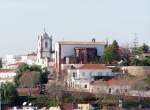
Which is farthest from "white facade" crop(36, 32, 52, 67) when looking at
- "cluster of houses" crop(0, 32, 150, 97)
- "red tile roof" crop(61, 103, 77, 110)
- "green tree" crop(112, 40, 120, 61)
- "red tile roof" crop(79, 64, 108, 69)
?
"red tile roof" crop(61, 103, 77, 110)

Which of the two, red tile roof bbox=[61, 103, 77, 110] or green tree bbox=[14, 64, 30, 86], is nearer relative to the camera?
red tile roof bbox=[61, 103, 77, 110]

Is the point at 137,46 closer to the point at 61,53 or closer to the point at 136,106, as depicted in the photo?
the point at 61,53

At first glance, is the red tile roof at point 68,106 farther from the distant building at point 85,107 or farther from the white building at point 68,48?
the white building at point 68,48

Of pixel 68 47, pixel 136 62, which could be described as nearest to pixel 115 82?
pixel 136 62

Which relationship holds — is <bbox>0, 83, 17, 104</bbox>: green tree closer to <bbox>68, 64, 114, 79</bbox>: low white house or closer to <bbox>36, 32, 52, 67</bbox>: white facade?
<bbox>68, 64, 114, 79</bbox>: low white house

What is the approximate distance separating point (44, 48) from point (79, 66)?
5108 mm

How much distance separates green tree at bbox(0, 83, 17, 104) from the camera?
24.1 m

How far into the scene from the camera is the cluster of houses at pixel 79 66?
27.6m

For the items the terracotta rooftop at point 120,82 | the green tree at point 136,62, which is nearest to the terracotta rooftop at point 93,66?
the green tree at point 136,62

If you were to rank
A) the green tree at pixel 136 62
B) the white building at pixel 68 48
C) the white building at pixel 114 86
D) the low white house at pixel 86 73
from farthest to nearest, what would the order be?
the white building at pixel 68 48
the green tree at pixel 136 62
the low white house at pixel 86 73
the white building at pixel 114 86

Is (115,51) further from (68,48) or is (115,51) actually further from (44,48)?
(44,48)

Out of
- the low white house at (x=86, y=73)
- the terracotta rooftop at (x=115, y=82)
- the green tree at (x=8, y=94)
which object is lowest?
the green tree at (x=8, y=94)

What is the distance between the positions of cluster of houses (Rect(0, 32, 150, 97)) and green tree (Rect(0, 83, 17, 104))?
3554 mm

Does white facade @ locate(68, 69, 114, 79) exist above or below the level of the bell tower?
below
